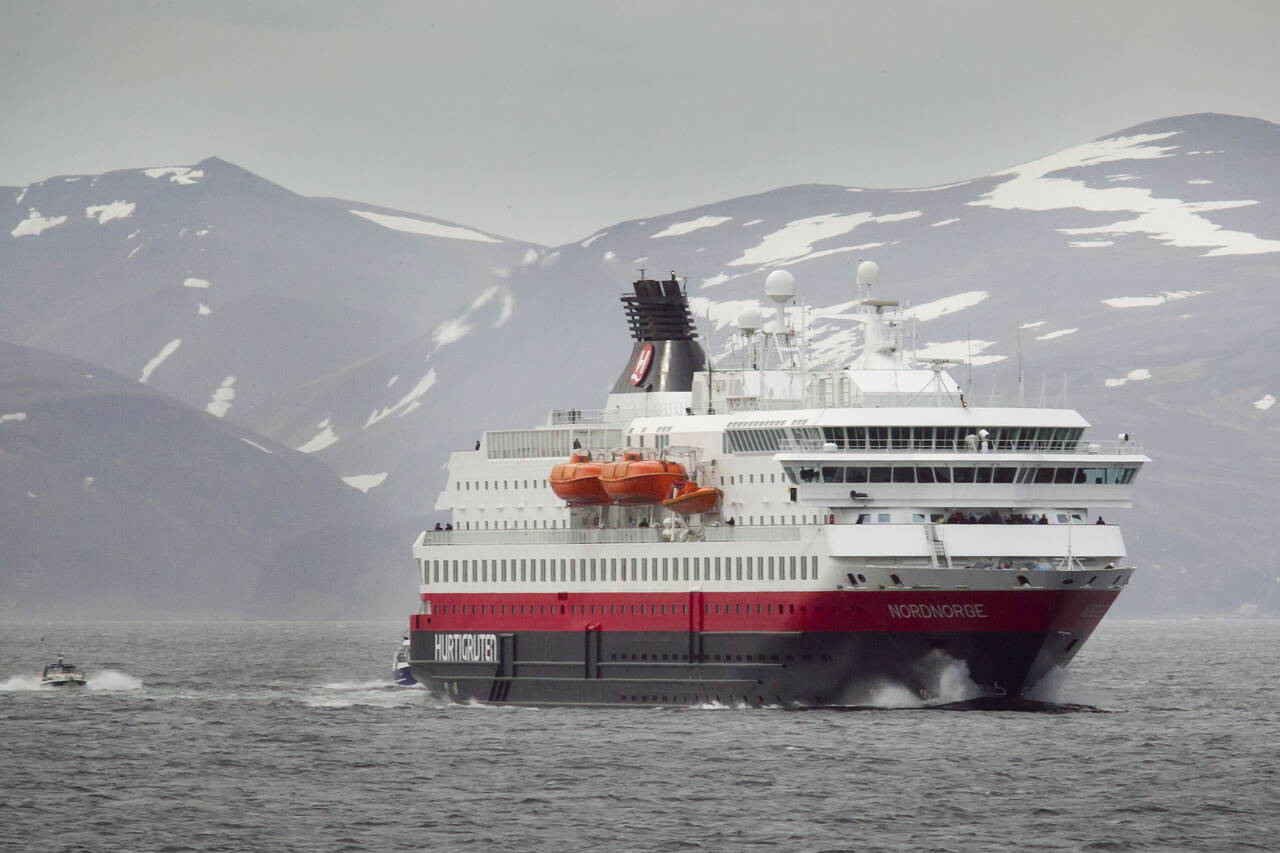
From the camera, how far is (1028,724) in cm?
7375

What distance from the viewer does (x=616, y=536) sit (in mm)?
81938

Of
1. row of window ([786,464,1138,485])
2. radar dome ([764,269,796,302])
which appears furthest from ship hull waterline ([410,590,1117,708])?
radar dome ([764,269,796,302])

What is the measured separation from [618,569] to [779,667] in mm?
7812

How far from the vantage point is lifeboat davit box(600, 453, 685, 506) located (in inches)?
3147

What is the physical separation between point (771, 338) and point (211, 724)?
23.6 m

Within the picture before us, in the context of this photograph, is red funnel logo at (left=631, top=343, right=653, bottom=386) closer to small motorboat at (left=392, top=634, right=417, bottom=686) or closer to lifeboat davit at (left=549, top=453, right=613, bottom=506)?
lifeboat davit at (left=549, top=453, right=613, bottom=506)

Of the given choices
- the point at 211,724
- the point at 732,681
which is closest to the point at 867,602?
the point at 732,681

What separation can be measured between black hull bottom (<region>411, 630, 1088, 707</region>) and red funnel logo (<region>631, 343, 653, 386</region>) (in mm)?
10857

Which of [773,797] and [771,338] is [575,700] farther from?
[773,797]

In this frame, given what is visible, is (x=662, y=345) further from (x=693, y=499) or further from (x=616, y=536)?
(x=693, y=499)

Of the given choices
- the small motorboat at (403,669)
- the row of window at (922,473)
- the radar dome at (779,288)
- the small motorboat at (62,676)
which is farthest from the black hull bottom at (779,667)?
the small motorboat at (62,676)

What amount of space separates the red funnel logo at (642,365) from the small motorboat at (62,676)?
3108cm

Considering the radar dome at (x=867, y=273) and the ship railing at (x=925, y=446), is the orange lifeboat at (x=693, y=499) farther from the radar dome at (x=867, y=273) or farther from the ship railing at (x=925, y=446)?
the radar dome at (x=867, y=273)

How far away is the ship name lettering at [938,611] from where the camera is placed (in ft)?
240
